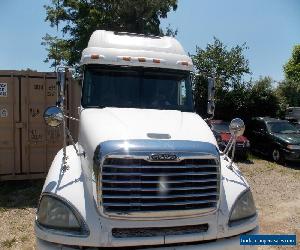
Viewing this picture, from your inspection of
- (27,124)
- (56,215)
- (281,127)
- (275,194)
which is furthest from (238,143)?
(56,215)

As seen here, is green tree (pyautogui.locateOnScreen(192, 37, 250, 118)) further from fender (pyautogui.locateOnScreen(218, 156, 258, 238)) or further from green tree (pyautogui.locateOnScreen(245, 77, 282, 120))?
fender (pyautogui.locateOnScreen(218, 156, 258, 238))

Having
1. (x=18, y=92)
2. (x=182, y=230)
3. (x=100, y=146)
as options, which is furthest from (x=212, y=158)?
(x=18, y=92)

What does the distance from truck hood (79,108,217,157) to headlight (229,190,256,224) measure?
774 millimetres

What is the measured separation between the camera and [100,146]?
12.8 feet

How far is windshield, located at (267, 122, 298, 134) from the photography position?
17.0 m

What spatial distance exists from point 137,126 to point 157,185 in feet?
3.05

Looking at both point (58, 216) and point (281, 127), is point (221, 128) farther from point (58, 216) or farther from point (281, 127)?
point (58, 216)

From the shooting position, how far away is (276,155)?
1595 cm

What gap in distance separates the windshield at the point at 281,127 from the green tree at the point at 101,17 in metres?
12.0

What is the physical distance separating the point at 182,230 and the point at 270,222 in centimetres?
429

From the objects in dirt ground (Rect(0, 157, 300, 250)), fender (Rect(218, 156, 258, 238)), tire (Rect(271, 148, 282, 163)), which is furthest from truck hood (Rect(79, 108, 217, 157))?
tire (Rect(271, 148, 282, 163))

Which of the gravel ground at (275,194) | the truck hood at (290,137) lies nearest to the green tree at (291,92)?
the truck hood at (290,137)

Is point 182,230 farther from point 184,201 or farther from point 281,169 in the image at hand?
point 281,169

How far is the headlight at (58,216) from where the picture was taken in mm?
3924
